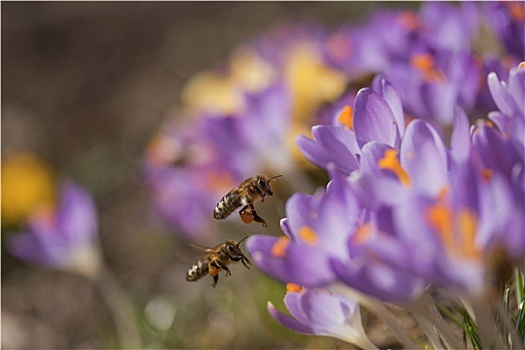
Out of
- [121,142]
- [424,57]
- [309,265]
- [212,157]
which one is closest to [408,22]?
[424,57]

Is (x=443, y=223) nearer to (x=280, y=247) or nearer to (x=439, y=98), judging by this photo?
(x=280, y=247)

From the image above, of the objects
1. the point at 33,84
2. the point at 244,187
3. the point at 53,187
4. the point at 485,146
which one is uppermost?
the point at 33,84

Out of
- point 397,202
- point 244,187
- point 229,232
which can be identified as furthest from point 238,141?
point 397,202

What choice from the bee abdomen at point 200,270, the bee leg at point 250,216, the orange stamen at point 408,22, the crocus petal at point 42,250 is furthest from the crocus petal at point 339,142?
the crocus petal at point 42,250

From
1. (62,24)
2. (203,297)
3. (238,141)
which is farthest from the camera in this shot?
(62,24)

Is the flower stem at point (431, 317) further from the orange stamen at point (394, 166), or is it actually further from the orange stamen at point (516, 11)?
the orange stamen at point (516, 11)

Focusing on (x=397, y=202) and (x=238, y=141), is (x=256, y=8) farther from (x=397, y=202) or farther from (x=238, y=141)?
(x=397, y=202)

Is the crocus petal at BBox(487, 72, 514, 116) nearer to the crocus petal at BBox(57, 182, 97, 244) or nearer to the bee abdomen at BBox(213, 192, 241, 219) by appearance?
the bee abdomen at BBox(213, 192, 241, 219)
